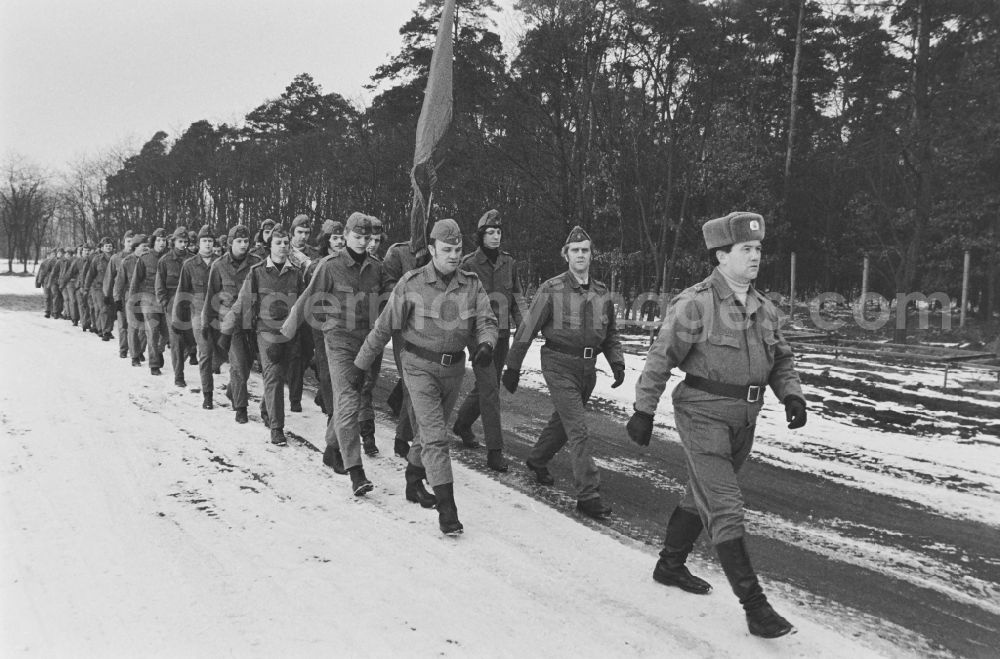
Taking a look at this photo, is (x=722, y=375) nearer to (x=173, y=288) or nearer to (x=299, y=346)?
(x=299, y=346)

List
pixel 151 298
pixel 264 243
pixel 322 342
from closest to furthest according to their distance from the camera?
pixel 322 342, pixel 264 243, pixel 151 298

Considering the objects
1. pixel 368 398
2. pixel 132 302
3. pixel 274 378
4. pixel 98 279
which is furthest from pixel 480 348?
pixel 98 279

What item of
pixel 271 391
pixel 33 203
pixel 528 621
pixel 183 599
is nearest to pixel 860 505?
pixel 528 621

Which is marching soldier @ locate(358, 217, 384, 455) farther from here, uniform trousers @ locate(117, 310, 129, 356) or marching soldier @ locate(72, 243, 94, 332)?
marching soldier @ locate(72, 243, 94, 332)

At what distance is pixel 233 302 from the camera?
28.6 feet

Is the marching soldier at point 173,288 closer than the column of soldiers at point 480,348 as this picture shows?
No

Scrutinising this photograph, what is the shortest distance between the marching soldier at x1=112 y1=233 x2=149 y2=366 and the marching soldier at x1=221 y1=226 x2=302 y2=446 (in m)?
4.83

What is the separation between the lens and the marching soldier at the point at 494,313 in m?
6.70

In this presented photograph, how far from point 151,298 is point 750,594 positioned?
10412mm

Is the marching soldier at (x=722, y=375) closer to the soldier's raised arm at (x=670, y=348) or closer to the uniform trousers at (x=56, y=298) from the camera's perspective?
the soldier's raised arm at (x=670, y=348)

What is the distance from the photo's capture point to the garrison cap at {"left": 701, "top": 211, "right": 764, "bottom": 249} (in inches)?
157

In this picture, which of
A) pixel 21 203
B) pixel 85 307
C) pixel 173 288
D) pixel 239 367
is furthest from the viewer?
pixel 21 203

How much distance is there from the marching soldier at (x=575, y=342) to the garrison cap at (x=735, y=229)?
1751 millimetres

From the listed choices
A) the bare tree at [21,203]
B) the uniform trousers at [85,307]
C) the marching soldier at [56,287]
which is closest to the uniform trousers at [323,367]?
the uniform trousers at [85,307]
